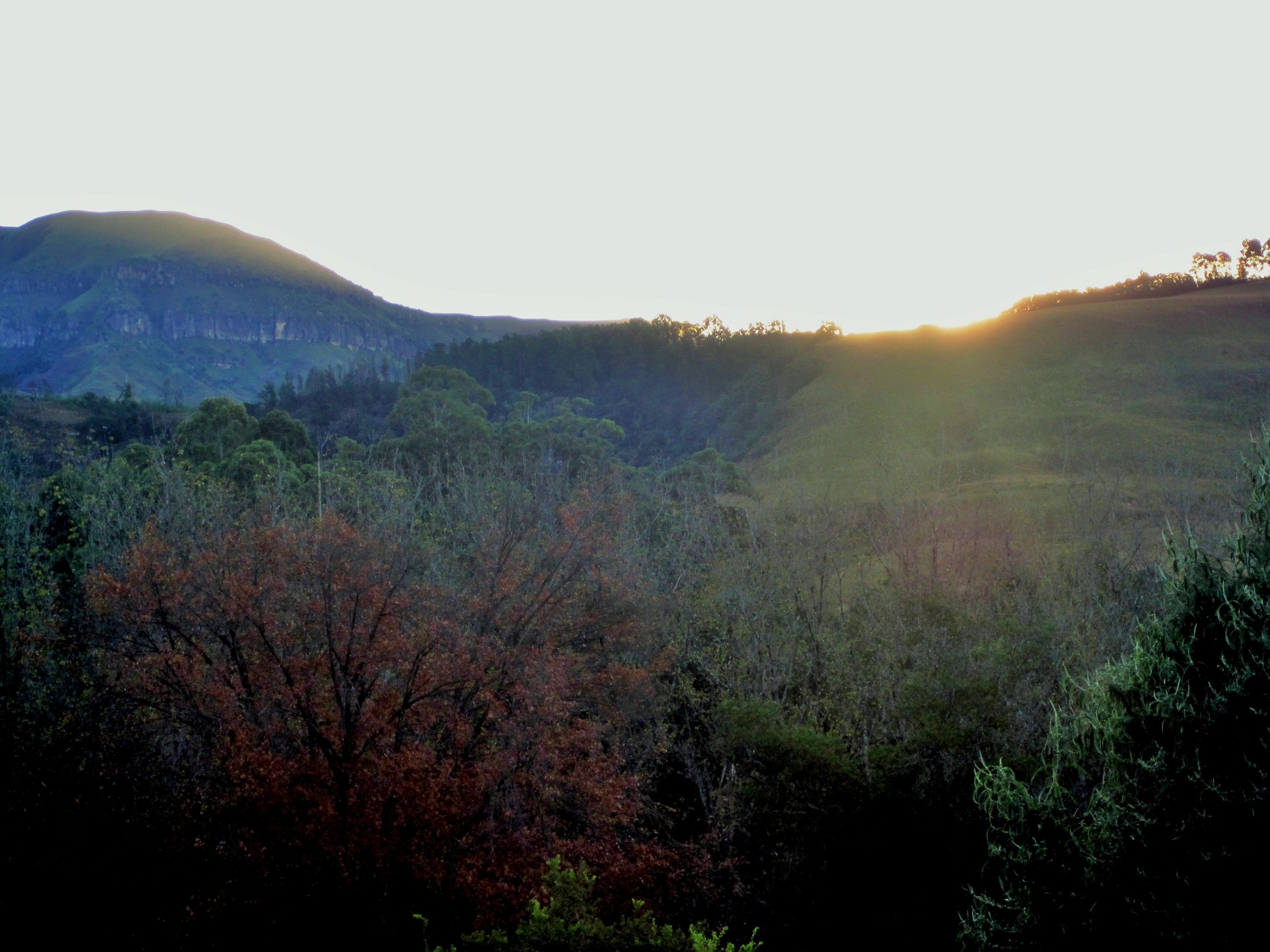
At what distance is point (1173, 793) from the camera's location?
1056cm

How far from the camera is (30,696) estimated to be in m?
18.7

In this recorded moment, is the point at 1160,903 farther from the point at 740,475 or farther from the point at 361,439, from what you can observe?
the point at 361,439

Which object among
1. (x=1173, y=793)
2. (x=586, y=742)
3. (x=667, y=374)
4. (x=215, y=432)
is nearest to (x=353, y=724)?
(x=586, y=742)

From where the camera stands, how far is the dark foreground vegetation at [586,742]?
35.4 feet

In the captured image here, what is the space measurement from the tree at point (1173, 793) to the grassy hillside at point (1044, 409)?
84.4ft

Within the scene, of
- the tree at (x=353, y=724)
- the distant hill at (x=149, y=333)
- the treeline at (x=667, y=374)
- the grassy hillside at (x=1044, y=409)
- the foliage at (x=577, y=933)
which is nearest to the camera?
the foliage at (x=577, y=933)

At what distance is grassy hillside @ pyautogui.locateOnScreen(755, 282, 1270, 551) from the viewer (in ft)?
167

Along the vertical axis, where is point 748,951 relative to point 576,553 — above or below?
below

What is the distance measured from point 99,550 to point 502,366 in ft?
306

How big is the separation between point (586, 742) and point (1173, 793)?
31.3 ft

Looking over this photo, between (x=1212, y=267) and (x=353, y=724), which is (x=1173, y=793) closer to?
(x=353, y=724)

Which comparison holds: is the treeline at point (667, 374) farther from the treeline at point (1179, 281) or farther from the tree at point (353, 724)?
the tree at point (353, 724)

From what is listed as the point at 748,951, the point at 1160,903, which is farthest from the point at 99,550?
the point at 1160,903

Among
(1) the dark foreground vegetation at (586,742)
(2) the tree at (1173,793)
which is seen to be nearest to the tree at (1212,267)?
(1) the dark foreground vegetation at (586,742)
